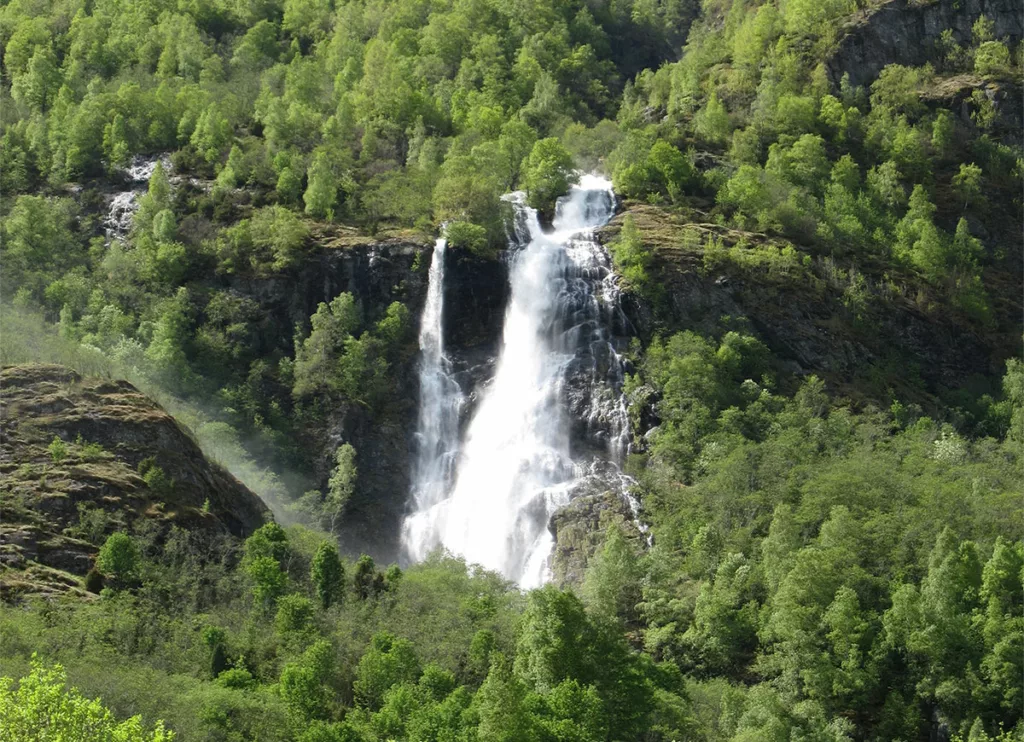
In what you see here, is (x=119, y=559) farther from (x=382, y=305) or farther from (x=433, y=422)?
(x=382, y=305)

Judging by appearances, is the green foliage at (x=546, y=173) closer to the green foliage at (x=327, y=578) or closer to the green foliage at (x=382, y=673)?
the green foliage at (x=327, y=578)

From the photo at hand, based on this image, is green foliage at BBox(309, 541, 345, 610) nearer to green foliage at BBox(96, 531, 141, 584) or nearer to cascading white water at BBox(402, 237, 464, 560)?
green foliage at BBox(96, 531, 141, 584)

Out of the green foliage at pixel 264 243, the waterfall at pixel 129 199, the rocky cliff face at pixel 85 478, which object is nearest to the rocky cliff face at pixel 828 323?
the green foliage at pixel 264 243

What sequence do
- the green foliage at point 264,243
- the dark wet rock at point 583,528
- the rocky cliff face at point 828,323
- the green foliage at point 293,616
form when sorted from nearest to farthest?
the green foliage at point 293,616 → the dark wet rock at point 583,528 → the rocky cliff face at point 828,323 → the green foliage at point 264,243

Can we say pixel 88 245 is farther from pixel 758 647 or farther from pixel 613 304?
pixel 758 647

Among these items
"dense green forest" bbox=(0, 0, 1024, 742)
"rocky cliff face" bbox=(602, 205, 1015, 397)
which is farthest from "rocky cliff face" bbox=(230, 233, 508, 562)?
"rocky cliff face" bbox=(602, 205, 1015, 397)

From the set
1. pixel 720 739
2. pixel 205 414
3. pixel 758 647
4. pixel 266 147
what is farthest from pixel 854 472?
pixel 266 147
